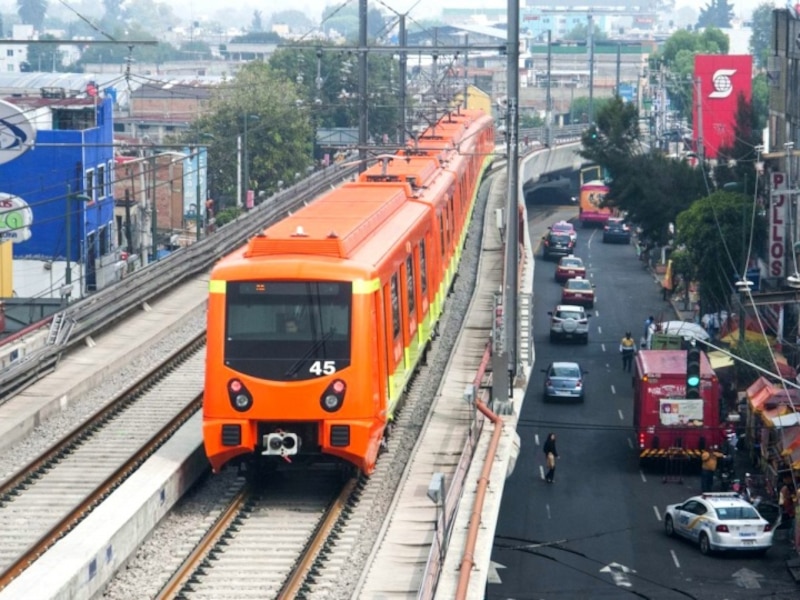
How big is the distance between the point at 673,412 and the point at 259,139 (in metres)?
48.3

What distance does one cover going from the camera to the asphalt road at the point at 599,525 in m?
26.8

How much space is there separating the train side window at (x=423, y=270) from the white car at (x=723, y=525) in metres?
7.27

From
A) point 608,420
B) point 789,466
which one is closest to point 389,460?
Result: point 789,466

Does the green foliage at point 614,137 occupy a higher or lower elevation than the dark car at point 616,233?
higher

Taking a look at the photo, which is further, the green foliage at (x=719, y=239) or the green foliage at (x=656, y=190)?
the green foliage at (x=656, y=190)

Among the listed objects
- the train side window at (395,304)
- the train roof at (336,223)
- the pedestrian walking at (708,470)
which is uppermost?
the train roof at (336,223)

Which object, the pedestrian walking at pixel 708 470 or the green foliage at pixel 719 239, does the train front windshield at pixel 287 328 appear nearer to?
the pedestrian walking at pixel 708 470

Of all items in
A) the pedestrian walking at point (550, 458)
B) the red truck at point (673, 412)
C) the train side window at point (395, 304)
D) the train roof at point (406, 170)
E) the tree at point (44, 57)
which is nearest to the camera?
the train side window at point (395, 304)

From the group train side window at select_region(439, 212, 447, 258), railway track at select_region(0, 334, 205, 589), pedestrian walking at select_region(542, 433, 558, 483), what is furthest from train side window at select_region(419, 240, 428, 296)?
pedestrian walking at select_region(542, 433, 558, 483)

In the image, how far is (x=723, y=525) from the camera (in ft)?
93.6

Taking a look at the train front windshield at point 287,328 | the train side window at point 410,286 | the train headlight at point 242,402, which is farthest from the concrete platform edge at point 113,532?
the train side window at point 410,286

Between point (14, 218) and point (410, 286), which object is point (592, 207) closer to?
point (14, 218)

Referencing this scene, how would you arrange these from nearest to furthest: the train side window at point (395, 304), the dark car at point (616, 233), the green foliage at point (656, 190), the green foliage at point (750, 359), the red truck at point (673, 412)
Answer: the train side window at point (395, 304), the red truck at point (673, 412), the green foliage at point (750, 359), the green foliage at point (656, 190), the dark car at point (616, 233)

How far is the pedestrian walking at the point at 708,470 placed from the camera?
3328cm
